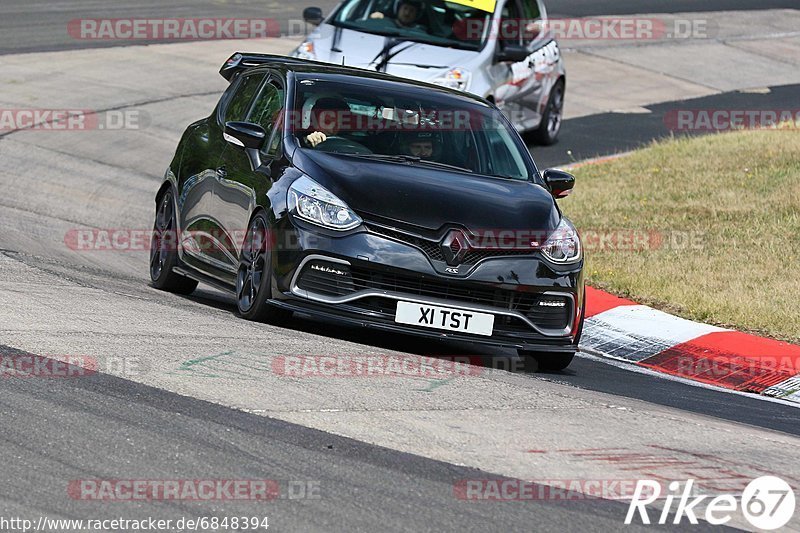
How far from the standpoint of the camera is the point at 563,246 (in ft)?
27.9

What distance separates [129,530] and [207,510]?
0.29m

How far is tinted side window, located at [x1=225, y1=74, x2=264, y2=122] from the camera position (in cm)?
989

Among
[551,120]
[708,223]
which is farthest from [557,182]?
[551,120]

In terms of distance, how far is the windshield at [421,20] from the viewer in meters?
→ 15.9

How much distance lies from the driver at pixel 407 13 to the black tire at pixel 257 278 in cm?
774

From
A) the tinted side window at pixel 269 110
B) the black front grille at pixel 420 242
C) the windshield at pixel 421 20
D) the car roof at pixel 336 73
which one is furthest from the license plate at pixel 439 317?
the windshield at pixel 421 20

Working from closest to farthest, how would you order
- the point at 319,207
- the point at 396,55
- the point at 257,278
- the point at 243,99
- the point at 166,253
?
the point at 319,207
the point at 257,278
the point at 243,99
the point at 166,253
the point at 396,55

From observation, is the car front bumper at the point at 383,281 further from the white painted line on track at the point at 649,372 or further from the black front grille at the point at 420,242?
the white painted line on track at the point at 649,372

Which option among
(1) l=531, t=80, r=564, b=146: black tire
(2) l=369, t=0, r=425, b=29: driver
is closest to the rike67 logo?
(2) l=369, t=0, r=425, b=29: driver

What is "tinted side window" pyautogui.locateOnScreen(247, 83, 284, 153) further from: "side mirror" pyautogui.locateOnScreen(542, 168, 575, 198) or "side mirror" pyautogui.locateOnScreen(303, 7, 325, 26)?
"side mirror" pyautogui.locateOnScreen(303, 7, 325, 26)

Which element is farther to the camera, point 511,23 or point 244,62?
point 511,23

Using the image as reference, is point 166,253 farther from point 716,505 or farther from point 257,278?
point 716,505

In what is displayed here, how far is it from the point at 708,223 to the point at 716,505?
799cm

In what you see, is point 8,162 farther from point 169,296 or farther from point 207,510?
point 207,510
